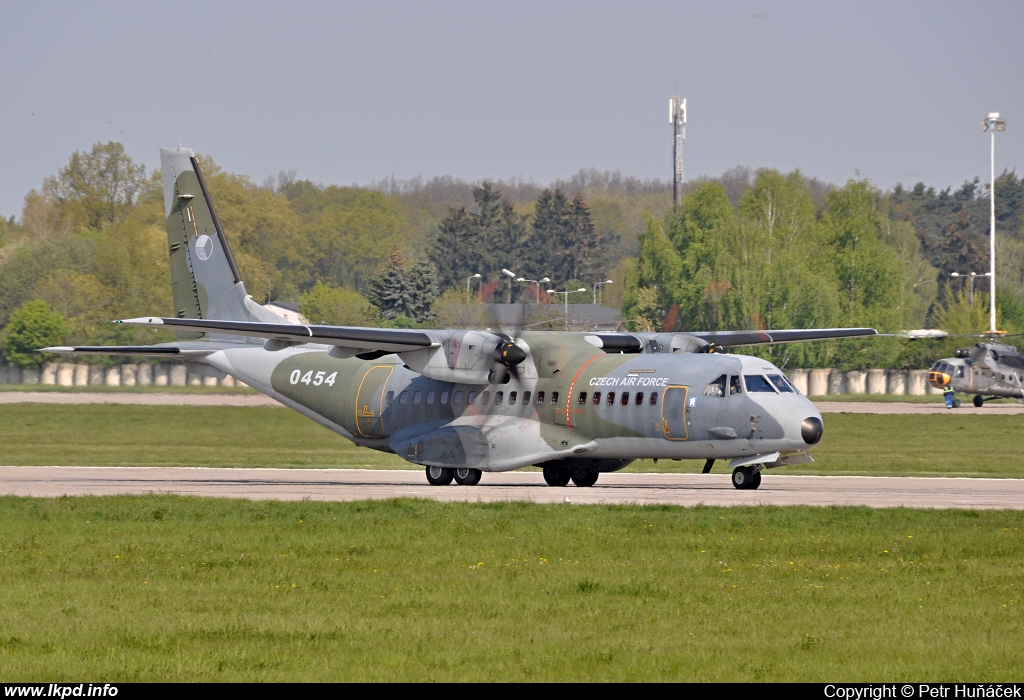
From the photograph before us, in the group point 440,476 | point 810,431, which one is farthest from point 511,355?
point 810,431

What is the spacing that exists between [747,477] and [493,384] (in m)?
5.75

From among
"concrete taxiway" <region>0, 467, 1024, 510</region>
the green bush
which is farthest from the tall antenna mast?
"concrete taxiway" <region>0, 467, 1024, 510</region>

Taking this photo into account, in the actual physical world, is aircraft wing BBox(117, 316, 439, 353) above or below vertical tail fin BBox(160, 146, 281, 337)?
below

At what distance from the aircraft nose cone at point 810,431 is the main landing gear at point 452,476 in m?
7.38

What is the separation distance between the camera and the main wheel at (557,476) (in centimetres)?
2945

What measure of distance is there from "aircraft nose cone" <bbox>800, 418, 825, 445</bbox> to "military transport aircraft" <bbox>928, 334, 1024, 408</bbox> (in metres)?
42.6

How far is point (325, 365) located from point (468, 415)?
443 cm

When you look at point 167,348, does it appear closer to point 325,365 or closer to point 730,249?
point 325,365

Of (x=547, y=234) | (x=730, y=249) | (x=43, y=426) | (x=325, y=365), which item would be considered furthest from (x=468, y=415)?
(x=547, y=234)

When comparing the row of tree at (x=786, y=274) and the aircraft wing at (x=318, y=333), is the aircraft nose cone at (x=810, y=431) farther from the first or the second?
the row of tree at (x=786, y=274)

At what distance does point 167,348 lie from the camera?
30.7 m

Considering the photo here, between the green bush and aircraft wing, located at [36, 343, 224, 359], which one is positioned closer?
aircraft wing, located at [36, 343, 224, 359]

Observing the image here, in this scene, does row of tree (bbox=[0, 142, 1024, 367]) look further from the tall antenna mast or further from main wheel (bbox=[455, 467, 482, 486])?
main wheel (bbox=[455, 467, 482, 486])

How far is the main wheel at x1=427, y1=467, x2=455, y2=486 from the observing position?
29625 mm
